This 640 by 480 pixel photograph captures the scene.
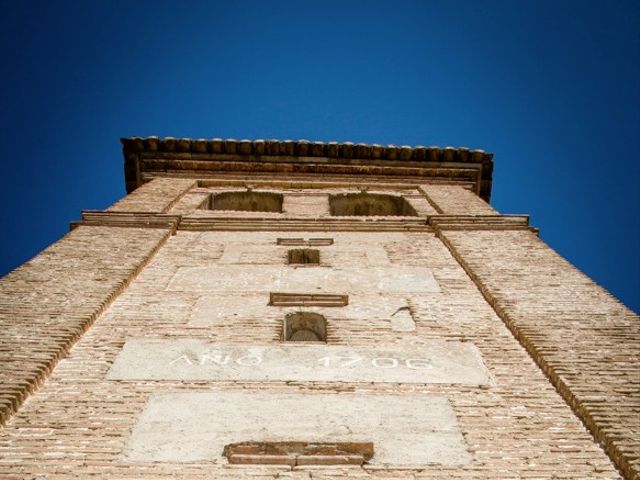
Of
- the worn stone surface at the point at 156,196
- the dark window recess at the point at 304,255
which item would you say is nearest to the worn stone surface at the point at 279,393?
the dark window recess at the point at 304,255

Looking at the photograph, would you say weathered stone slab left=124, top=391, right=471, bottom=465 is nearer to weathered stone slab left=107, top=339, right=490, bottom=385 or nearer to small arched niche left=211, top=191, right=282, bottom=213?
weathered stone slab left=107, top=339, right=490, bottom=385

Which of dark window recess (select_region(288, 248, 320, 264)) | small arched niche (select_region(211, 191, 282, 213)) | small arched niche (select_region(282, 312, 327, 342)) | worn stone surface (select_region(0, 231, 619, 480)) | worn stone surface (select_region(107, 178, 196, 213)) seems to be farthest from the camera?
small arched niche (select_region(211, 191, 282, 213))

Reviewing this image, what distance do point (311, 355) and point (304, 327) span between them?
1026 mm

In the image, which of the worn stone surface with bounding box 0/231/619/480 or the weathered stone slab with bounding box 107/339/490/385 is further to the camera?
the weathered stone slab with bounding box 107/339/490/385

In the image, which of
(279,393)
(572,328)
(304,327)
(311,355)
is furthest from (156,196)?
(572,328)

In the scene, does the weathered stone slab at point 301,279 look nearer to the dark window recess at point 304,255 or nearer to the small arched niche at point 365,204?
the dark window recess at point 304,255

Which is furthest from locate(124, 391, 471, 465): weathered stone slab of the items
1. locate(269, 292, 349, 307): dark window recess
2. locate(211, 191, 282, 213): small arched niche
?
locate(211, 191, 282, 213): small arched niche

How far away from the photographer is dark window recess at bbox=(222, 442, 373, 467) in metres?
3.81

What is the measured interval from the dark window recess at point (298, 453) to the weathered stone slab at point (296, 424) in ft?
0.17

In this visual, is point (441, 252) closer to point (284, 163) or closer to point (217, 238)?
point (217, 238)

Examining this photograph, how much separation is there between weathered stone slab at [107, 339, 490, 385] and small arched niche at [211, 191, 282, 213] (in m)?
6.99

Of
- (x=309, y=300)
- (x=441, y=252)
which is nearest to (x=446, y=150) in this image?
(x=441, y=252)

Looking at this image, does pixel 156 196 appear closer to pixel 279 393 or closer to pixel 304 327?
pixel 304 327

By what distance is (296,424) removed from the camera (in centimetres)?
418
